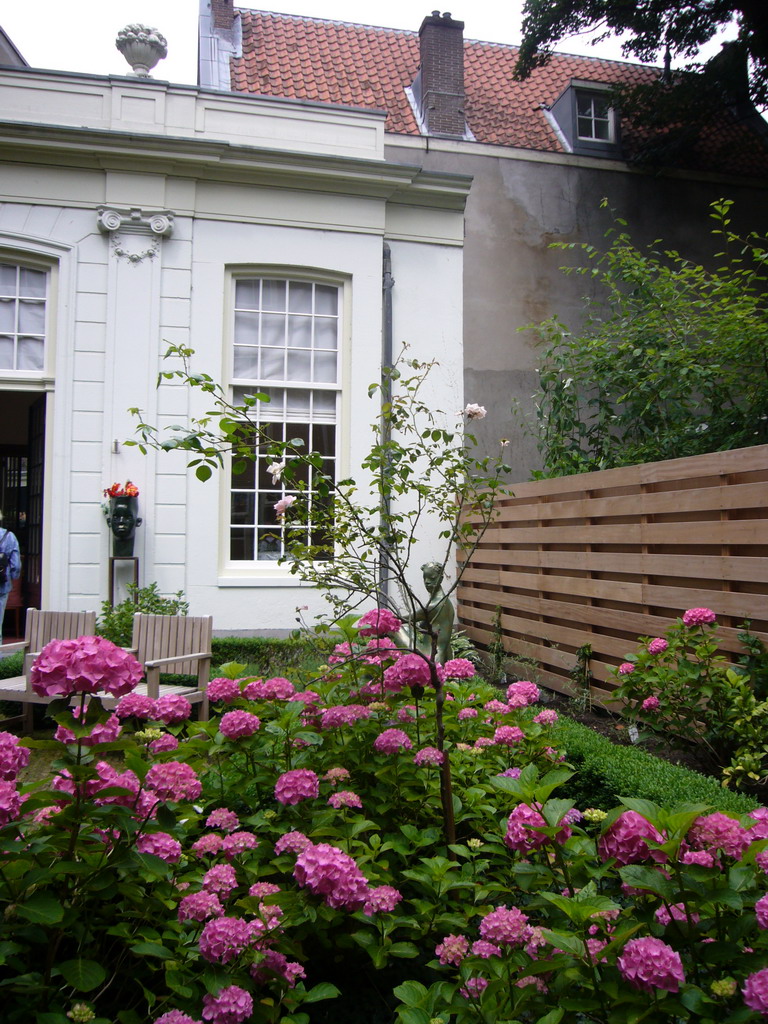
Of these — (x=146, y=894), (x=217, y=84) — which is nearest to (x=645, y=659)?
(x=146, y=894)

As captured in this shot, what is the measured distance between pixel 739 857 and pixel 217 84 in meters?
14.4

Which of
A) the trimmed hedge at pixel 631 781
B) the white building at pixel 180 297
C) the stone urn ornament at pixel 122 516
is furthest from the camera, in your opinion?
the white building at pixel 180 297

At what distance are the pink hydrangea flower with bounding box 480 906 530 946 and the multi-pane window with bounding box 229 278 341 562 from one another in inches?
294

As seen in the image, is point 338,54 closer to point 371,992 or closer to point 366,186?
point 366,186

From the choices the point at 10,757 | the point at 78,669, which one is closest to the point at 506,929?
the point at 78,669

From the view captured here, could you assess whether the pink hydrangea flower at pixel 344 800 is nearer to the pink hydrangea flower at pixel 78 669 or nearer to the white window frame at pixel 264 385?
the pink hydrangea flower at pixel 78 669

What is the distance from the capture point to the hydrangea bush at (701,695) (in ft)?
11.9

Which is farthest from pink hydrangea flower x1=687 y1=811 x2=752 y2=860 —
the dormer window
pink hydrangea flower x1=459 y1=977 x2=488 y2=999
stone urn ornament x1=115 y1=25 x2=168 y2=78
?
the dormer window

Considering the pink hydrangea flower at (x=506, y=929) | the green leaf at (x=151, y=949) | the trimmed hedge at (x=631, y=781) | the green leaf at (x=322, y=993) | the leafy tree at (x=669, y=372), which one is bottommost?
the trimmed hedge at (x=631, y=781)

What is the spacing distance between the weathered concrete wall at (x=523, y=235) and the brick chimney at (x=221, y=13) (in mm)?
3778

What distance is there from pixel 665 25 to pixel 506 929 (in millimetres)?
15004

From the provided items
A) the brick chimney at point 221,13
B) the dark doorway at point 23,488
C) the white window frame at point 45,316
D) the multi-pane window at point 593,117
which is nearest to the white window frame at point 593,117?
the multi-pane window at point 593,117

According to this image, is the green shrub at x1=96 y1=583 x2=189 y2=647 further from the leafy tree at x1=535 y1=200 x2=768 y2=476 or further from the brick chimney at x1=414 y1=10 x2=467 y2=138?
the brick chimney at x1=414 y1=10 x2=467 y2=138

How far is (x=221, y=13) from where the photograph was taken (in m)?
13.5
